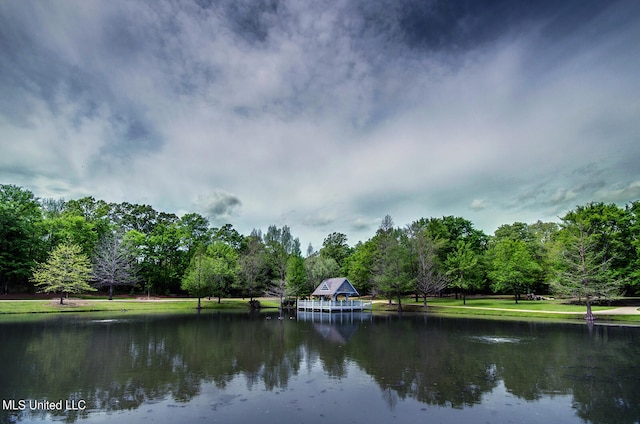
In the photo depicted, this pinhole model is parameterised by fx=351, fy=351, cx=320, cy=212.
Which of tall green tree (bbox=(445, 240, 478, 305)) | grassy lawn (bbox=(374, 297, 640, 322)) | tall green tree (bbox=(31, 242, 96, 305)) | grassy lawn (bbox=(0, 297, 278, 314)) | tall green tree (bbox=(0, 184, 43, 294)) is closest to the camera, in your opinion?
grassy lawn (bbox=(374, 297, 640, 322))

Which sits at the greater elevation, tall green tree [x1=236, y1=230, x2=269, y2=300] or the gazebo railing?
tall green tree [x1=236, y1=230, x2=269, y2=300]

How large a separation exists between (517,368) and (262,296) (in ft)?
194

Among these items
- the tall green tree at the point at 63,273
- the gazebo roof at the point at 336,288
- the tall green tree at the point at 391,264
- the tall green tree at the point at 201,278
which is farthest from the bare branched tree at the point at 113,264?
the tall green tree at the point at 391,264

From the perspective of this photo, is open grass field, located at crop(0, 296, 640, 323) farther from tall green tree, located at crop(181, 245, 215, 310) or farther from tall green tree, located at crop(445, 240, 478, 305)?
tall green tree, located at crop(445, 240, 478, 305)

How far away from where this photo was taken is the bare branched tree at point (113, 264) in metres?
57.4

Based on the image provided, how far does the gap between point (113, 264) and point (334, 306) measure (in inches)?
1459

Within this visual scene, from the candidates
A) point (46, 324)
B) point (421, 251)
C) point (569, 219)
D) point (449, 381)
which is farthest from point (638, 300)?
point (46, 324)

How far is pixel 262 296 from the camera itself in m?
69.7

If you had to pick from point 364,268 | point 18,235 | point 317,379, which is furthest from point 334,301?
point 18,235

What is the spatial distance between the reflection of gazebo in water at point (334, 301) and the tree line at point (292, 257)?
3284 millimetres

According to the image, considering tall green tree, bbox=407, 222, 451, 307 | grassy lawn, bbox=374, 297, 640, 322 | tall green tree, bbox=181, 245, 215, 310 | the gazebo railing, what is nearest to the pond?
grassy lawn, bbox=374, 297, 640, 322

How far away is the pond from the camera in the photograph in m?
9.59

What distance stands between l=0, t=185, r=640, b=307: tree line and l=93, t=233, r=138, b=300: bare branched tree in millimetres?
216

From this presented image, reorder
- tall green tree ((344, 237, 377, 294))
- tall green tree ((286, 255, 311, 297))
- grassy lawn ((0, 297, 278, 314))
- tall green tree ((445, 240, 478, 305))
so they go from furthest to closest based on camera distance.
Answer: tall green tree ((344, 237, 377, 294))
tall green tree ((286, 255, 311, 297))
tall green tree ((445, 240, 478, 305))
grassy lawn ((0, 297, 278, 314))
